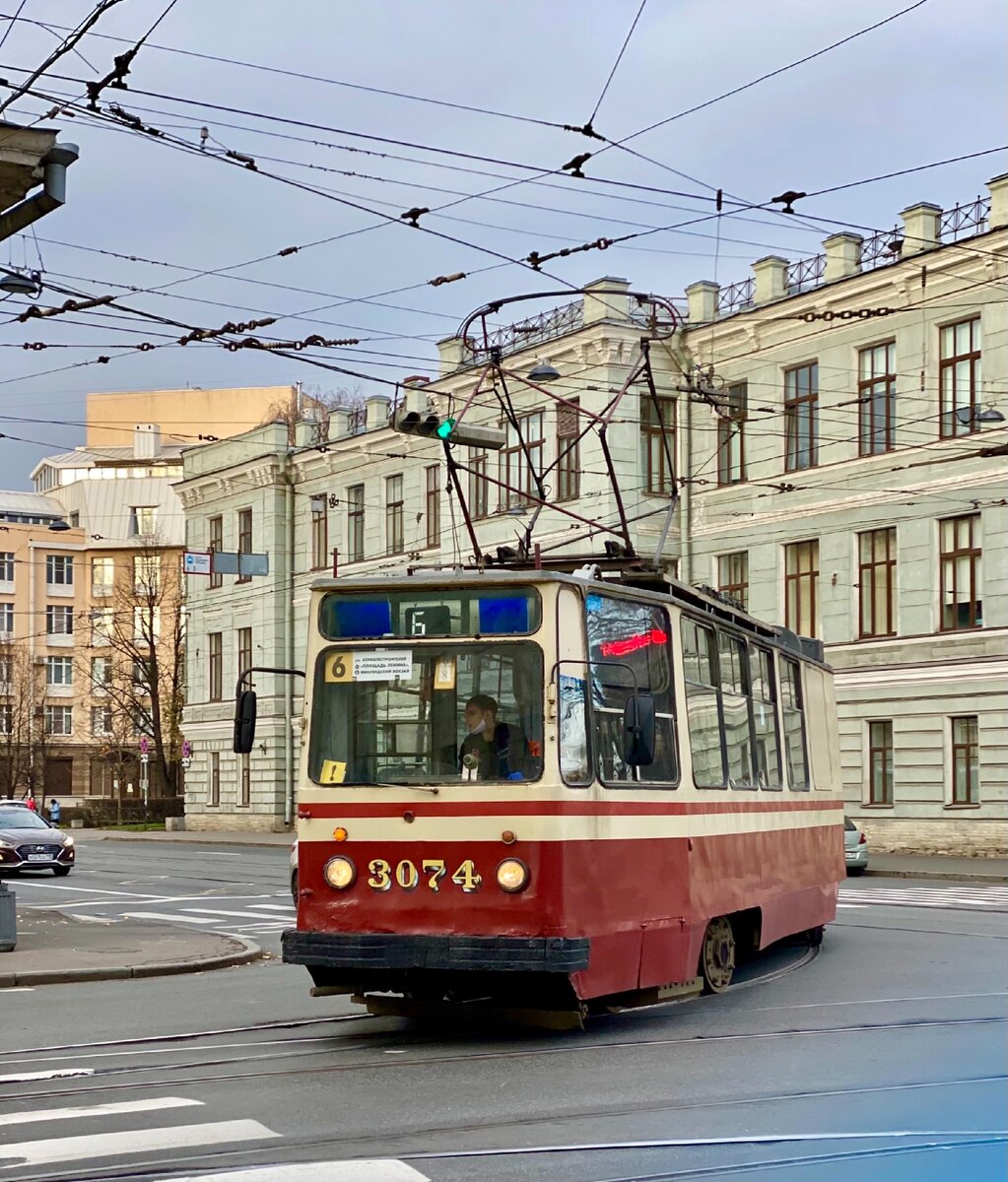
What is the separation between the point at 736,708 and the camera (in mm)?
14477

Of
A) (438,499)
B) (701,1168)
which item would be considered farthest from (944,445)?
(701,1168)

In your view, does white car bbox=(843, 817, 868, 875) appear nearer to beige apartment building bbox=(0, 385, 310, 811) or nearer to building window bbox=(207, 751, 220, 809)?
building window bbox=(207, 751, 220, 809)

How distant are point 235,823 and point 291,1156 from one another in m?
56.3

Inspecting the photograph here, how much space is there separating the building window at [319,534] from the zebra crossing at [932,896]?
1255 inches

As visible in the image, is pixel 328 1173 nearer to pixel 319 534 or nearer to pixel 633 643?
pixel 633 643

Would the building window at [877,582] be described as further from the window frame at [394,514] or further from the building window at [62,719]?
the building window at [62,719]

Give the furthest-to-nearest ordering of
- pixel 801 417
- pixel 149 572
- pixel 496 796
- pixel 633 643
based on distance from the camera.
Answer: pixel 149 572 < pixel 801 417 < pixel 633 643 < pixel 496 796

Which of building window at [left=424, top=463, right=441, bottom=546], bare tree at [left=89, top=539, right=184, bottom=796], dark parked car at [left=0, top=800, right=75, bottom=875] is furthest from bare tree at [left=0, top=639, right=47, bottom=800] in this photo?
dark parked car at [left=0, top=800, right=75, bottom=875]

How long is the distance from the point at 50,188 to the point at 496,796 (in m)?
7.73

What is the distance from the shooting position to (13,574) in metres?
107

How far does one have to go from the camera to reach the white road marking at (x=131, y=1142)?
323 inches

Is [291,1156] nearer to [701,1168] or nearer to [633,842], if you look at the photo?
[701,1168]

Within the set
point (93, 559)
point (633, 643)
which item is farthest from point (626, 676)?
point (93, 559)

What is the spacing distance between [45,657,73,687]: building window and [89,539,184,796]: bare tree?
634 cm
